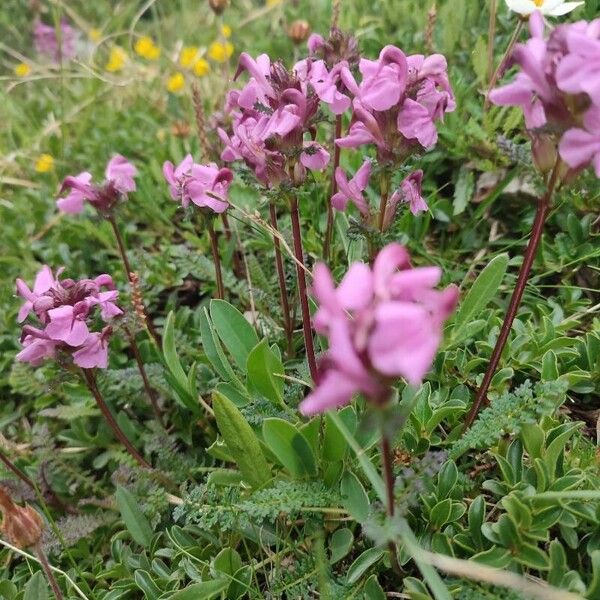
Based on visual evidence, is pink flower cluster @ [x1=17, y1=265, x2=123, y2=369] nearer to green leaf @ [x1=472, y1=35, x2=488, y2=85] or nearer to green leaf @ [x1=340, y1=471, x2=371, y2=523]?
green leaf @ [x1=340, y1=471, x2=371, y2=523]

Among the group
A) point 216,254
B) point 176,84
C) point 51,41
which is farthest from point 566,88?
point 51,41

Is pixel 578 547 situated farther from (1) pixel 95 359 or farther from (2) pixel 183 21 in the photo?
(2) pixel 183 21

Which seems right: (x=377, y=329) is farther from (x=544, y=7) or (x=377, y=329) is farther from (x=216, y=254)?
(x=544, y=7)

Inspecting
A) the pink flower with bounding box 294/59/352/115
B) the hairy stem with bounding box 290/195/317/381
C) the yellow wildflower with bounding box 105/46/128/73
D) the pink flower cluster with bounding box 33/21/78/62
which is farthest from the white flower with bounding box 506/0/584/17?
the pink flower cluster with bounding box 33/21/78/62

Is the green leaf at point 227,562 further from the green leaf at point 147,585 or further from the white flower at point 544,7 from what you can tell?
the white flower at point 544,7

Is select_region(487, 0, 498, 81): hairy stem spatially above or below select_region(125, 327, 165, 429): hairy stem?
above

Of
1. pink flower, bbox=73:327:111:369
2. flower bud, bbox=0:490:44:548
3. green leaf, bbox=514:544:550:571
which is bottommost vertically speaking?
green leaf, bbox=514:544:550:571

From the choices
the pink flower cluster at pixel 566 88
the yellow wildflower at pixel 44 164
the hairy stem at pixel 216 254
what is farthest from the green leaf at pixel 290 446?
the yellow wildflower at pixel 44 164
